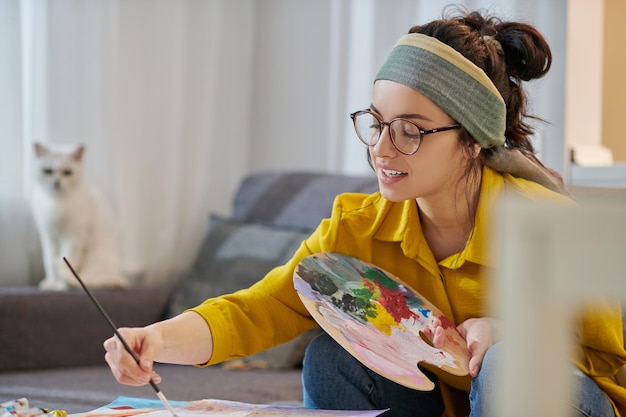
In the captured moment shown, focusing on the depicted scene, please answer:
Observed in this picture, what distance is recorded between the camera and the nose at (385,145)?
3.89ft

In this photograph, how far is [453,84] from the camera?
3.92ft

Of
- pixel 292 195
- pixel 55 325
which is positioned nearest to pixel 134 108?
pixel 292 195

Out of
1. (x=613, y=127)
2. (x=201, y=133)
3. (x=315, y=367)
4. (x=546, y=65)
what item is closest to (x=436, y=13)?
(x=613, y=127)

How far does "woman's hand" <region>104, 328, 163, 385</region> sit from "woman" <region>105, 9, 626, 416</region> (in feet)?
0.05

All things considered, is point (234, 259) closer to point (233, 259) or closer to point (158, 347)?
point (233, 259)

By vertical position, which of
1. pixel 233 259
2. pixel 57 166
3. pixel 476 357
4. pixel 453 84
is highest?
pixel 453 84

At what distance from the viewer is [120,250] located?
2498mm

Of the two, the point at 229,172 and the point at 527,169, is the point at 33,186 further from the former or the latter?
the point at 527,169

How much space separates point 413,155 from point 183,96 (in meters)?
1.56

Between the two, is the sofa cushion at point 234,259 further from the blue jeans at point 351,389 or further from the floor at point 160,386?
the blue jeans at point 351,389

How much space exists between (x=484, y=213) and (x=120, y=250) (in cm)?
152

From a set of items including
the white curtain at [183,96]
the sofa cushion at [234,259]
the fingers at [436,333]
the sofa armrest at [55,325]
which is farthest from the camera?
the white curtain at [183,96]

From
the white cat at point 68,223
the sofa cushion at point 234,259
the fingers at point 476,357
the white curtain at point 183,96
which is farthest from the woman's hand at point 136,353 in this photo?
the white curtain at point 183,96

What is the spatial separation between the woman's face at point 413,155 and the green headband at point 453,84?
2 centimetres
